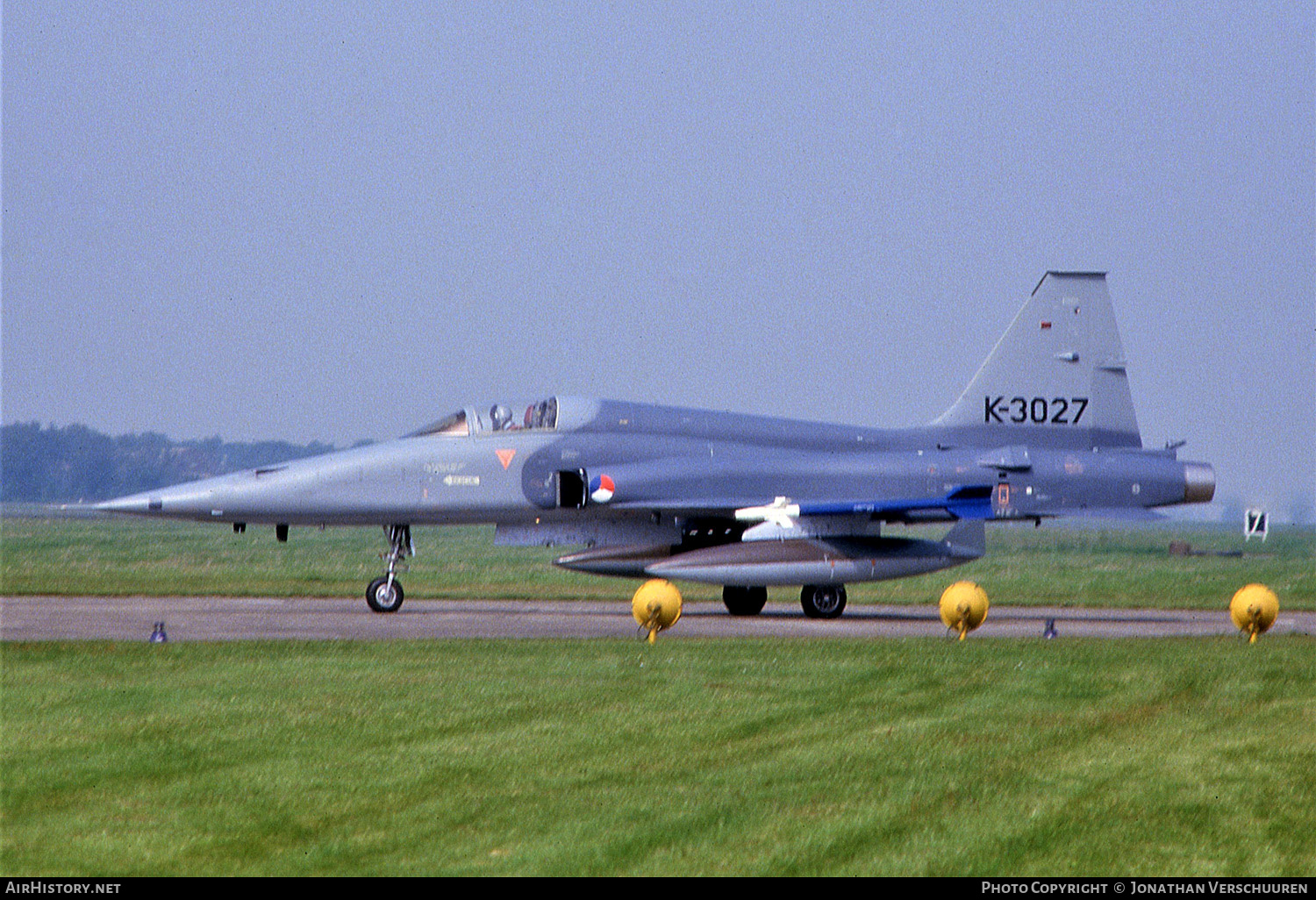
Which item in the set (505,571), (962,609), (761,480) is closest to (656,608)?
(962,609)

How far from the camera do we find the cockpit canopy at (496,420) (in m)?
21.0

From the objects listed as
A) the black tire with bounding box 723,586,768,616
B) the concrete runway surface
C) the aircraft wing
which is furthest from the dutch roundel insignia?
the black tire with bounding box 723,586,768,616

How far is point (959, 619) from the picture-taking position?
16047mm

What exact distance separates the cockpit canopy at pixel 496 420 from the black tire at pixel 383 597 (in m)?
2.26

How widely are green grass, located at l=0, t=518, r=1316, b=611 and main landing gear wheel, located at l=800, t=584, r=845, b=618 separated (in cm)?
409

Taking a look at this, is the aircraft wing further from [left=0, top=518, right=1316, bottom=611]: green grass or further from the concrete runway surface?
[left=0, top=518, right=1316, bottom=611]: green grass

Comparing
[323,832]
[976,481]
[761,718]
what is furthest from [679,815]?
[976,481]

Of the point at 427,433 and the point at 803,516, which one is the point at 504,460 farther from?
the point at 803,516

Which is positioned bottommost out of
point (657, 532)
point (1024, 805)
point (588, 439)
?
point (1024, 805)

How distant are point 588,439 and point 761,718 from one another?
438 inches

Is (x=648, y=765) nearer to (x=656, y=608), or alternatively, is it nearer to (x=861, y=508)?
(x=656, y=608)

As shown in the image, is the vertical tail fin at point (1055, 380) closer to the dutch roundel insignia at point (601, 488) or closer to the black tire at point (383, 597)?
the dutch roundel insignia at point (601, 488)

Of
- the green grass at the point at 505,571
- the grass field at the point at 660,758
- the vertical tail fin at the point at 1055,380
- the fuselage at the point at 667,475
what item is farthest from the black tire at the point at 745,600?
the grass field at the point at 660,758

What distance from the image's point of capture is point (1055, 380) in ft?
76.2
